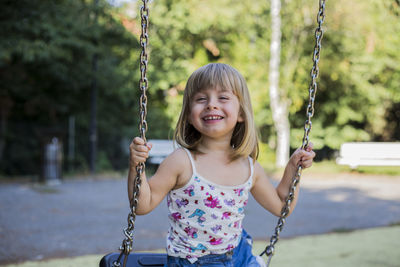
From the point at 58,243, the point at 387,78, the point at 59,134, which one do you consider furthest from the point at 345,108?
the point at 58,243

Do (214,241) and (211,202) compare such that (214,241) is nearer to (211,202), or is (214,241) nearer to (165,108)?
(211,202)

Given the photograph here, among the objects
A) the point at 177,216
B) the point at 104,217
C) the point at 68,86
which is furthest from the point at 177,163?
the point at 68,86

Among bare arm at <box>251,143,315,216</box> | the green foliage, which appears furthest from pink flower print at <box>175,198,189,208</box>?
the green foliage

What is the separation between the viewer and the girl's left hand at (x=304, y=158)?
1.93 m

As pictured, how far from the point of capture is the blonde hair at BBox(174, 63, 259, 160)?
1.76 metres

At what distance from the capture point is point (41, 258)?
A: 3805 millimetres

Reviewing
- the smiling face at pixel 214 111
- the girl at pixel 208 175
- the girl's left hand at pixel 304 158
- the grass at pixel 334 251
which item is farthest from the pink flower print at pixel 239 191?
the grass at pixel 334 251

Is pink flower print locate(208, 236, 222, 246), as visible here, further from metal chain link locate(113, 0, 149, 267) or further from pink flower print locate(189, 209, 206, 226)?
metal chain link locate(113, 0, 149, 267)

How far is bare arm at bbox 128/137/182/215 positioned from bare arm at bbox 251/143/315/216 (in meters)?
0.39

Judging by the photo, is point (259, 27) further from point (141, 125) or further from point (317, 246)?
point (141, 125)

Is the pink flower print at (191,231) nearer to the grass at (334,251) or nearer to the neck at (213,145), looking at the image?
the neck at (213,145)

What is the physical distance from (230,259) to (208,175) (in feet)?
1.25

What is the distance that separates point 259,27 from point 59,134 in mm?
7692

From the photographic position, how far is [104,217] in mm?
5844
